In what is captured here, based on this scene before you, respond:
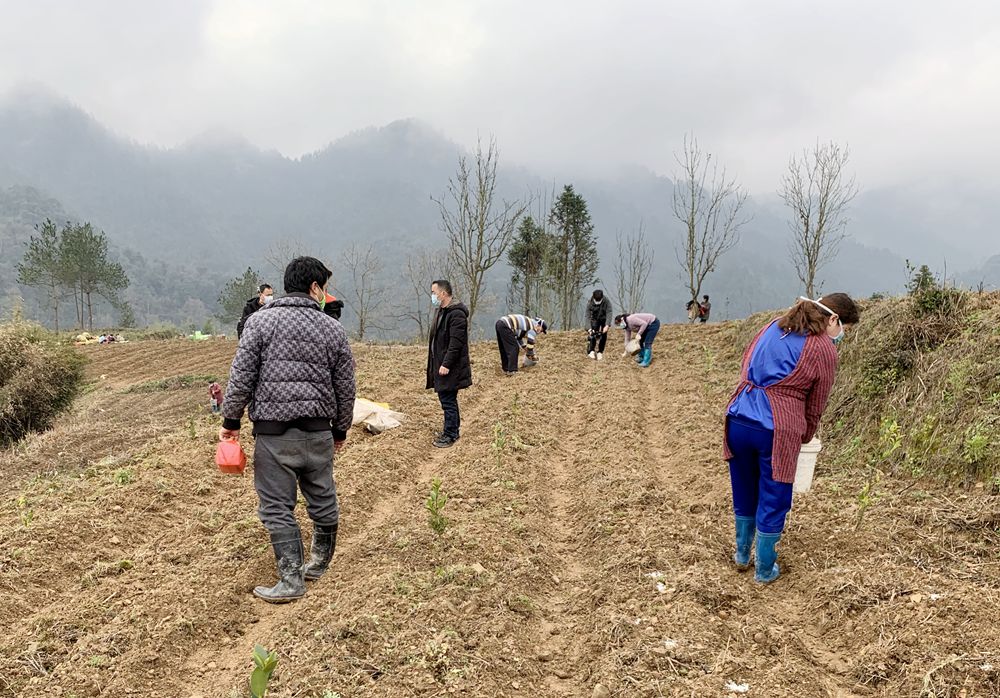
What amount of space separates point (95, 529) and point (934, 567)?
5851 mm

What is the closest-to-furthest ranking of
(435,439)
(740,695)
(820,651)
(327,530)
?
(740,695) → (820,651) → (327,530) → (435,439)

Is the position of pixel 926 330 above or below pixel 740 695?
above

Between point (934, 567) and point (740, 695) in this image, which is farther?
point (934, 567)

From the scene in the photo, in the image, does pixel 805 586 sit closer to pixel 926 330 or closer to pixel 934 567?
pixel 934 567

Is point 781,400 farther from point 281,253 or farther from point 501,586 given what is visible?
point 281,253

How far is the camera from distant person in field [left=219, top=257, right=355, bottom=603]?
127 inches

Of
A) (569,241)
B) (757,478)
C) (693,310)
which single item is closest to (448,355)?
(757,478)

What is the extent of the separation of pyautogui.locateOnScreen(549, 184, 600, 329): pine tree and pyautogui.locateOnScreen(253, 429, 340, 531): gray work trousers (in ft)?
105

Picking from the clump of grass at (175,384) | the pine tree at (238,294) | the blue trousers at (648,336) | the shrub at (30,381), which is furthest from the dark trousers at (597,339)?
the pine tree at (238,294)

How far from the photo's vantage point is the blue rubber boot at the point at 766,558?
11.2 ft

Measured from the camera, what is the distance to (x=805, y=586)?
342 centimetres

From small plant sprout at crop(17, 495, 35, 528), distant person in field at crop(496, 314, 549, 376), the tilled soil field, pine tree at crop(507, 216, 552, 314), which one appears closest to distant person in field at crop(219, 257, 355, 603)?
the tilled soil field

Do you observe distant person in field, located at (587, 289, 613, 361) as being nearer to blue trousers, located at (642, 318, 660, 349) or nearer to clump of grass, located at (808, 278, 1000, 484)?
blue trousers, located at (642, 318, 660, 349)

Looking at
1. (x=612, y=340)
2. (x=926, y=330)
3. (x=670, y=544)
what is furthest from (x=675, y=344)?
(x=670, y=544)
